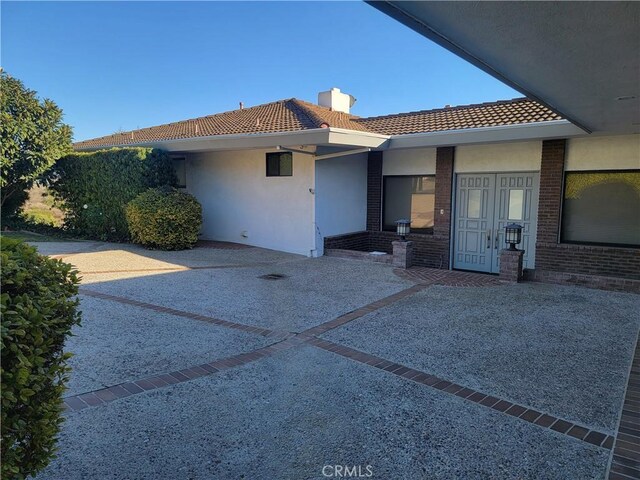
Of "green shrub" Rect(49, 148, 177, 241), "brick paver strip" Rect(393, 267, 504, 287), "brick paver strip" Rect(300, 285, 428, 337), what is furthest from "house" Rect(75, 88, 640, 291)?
"brick paver strip" Rect(300, 285, 428, 337)

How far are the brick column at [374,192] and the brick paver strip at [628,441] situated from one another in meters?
9.15

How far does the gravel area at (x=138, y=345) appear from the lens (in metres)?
4.09

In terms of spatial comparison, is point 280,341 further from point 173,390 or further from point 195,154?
point 195,154

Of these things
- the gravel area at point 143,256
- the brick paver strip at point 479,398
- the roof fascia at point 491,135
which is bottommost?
the brick paver strip at point 479,398

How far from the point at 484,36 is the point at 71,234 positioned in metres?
15.1

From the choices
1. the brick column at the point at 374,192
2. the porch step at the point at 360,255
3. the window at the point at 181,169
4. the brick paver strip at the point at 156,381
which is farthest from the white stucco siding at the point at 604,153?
the window at the point at 181,169

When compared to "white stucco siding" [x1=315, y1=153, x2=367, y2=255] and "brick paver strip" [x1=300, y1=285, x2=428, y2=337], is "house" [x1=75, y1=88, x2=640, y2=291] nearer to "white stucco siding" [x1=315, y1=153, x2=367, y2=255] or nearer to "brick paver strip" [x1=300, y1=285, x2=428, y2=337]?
"white stucco siding" [x1=315, y1=153, x2=367, y2=255]

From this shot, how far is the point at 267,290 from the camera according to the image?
7.68 meters

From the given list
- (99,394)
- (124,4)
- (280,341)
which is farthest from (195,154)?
(99,394)

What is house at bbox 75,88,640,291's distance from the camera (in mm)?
9086

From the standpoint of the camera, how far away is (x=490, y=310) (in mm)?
6496

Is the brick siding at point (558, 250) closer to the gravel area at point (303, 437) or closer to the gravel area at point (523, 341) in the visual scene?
the gravel area at point (523, 341)

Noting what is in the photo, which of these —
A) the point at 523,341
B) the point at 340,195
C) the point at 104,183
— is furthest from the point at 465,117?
the point at 104,183

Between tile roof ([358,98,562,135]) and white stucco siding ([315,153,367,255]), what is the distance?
1.37 meters
